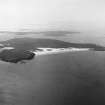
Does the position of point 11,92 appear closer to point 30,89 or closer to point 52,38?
point 30,89

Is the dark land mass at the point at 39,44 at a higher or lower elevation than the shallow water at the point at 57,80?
higher

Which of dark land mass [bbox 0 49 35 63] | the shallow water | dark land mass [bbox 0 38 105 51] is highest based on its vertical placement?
dark land mass [bbox 0 38 105 51]

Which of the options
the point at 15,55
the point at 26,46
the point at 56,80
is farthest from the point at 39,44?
the point at 56,80

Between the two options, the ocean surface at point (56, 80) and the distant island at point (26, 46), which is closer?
the ocean surface at point (56, 80)

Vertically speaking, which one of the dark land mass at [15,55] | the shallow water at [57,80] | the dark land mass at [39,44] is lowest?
the shallow water at [57,80]

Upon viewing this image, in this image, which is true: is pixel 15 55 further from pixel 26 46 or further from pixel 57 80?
pixel 57 80

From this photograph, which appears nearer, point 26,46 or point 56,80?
point 56,80

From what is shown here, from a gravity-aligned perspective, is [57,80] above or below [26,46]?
below
